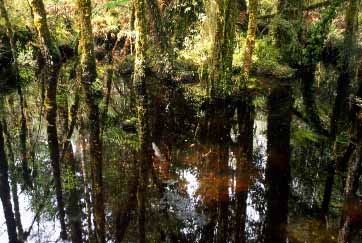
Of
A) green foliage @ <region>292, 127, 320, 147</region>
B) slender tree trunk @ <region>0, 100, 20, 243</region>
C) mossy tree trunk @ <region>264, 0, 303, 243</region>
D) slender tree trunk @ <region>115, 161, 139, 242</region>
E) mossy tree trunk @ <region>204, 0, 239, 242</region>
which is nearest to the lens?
slender tree trunk @ <region>0, 100, 20, 243</region>

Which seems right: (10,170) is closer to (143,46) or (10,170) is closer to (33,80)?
(143,46)

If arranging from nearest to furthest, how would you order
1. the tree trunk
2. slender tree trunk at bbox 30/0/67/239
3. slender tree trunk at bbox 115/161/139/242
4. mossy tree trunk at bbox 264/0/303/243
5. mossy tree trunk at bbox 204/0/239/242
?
slender tree trunk at bbox 115/161/139/242 < the tree trunk < mossy tree trunk at bbox 264/0/303/243 < slender tree trunk at bbox 30/0/67/239 < mossy tree trunk at bbox 204/0/239/242

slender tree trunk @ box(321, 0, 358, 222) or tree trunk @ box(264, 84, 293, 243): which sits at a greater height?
slender tree trunk @ box(321, 0, 358, 222)

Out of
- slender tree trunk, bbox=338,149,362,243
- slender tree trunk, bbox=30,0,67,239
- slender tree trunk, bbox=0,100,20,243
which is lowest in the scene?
slender tree trunk, bbox=338,149,362,243

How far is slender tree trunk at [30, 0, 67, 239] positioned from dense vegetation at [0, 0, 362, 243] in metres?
0.04

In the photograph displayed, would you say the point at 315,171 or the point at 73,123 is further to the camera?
the point at 73,123

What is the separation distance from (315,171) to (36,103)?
316 inches

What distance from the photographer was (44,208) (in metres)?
6.18

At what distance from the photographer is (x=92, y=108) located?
1139 cm

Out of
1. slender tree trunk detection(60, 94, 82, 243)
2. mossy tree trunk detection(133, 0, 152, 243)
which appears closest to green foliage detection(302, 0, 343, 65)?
mossy tree trunk detection(133, 0, 152, 243)

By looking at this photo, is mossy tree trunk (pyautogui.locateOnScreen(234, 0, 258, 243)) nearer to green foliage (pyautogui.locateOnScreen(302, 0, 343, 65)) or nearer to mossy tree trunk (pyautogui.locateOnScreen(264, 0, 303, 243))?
mossy tree trunk (pyautogui.locateOnScreen(264, 0, 303, 243))

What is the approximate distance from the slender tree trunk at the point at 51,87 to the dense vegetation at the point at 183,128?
0.14 feet

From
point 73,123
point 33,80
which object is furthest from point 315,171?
point 33,80

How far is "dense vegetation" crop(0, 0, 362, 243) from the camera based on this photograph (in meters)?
6.17
